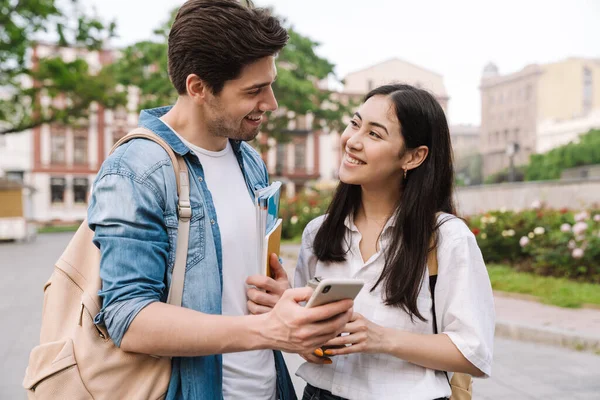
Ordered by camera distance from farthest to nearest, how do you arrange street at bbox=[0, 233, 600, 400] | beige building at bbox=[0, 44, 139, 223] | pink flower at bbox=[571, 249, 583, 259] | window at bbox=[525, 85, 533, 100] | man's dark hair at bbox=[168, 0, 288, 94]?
1. window at bbox=[525, 85, 533, 100]
2. beige building at bbox=[0, 44, 139, 223]
3. pink flower at bbox=[571, 249, 583, 259]
4. street at bbox=[0, 233, 600, 400]
5. man's dark hair at bbox=[168, 0, 288, 94]

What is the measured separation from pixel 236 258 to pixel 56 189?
46.4 meters

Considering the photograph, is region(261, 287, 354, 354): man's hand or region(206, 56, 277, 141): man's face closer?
region(261, 287, 354, 354): man's hand

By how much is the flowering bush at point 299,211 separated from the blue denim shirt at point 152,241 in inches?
642

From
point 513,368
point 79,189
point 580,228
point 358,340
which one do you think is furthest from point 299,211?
point 79,189

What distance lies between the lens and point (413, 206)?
190cm

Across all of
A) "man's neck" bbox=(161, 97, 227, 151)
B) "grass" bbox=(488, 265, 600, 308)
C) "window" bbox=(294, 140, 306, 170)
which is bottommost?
"grass" bbox=(488, 265, 600, 308)

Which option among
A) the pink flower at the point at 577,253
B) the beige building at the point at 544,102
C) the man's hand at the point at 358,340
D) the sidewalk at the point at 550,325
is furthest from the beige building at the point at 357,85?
the man's hand at the point at 358,340

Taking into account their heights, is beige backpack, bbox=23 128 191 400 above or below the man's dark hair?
below

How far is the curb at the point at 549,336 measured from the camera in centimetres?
574

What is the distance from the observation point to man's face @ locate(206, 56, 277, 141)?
163 centimetres

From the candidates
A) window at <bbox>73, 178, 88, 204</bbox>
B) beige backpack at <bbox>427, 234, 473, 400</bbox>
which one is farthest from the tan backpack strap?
window at <bbox>73, 178, 88, 204</bbox>

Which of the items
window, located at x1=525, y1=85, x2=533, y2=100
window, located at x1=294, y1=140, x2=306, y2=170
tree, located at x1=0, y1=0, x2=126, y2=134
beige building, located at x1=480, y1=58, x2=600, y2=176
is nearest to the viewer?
tree, located at x1=0, y1=0, x2=126, y2=134

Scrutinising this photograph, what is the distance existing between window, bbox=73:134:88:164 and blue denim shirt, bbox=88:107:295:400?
46.1 metres

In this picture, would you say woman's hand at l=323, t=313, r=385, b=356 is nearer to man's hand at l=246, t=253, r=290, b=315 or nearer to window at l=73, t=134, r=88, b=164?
man's hand at l=246, t=253, r=290, b=315
